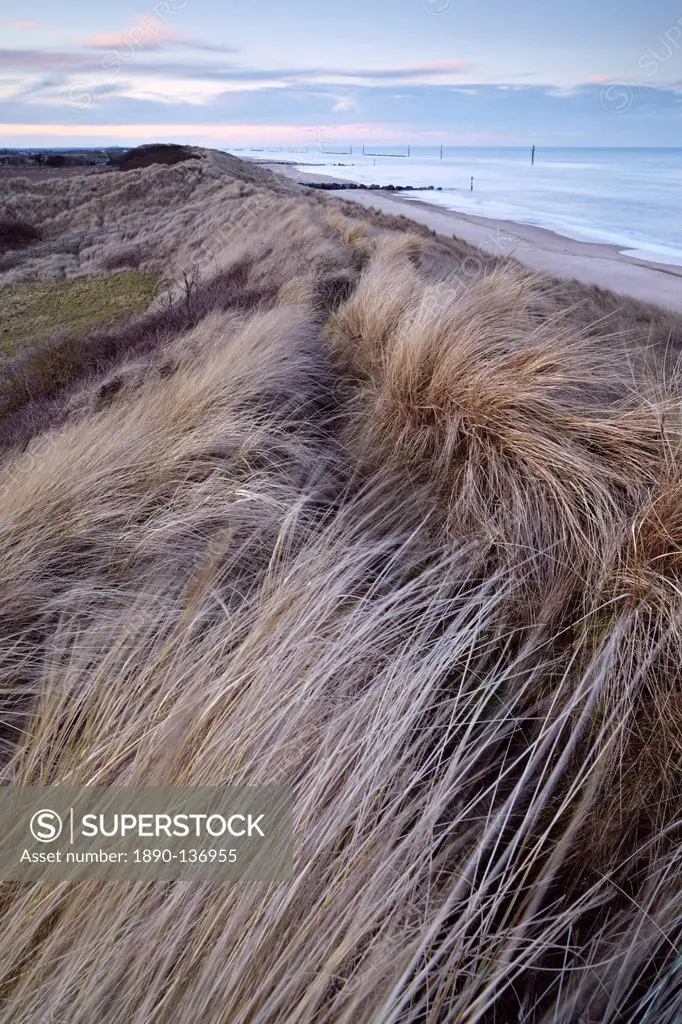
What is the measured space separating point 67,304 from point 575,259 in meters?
13.3

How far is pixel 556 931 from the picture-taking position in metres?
0.99

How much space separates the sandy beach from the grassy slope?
854cm

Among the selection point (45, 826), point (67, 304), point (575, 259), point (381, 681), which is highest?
point (381, 681)

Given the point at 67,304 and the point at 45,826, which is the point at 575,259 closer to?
the point at 67,304

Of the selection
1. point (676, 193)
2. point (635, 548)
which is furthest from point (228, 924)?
point (676, 193)

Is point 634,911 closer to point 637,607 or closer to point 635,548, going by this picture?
point 637,607

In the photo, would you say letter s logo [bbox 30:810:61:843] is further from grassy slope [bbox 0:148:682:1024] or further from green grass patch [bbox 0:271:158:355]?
green grass patch [bbox 0:271:158:355]

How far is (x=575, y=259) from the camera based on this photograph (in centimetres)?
1711

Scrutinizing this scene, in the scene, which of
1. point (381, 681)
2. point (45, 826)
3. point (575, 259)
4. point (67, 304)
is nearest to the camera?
point (45, 826)

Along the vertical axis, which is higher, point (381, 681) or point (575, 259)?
point (381, 681)

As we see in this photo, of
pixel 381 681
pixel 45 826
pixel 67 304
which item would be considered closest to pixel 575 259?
pixel 67 304

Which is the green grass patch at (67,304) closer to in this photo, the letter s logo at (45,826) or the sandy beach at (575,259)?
the sandy beach at (575,259)

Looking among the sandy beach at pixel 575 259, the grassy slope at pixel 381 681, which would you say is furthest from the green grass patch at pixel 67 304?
the grassy slope at pixel 381 681

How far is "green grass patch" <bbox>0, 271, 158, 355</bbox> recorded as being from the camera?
33.1ft
